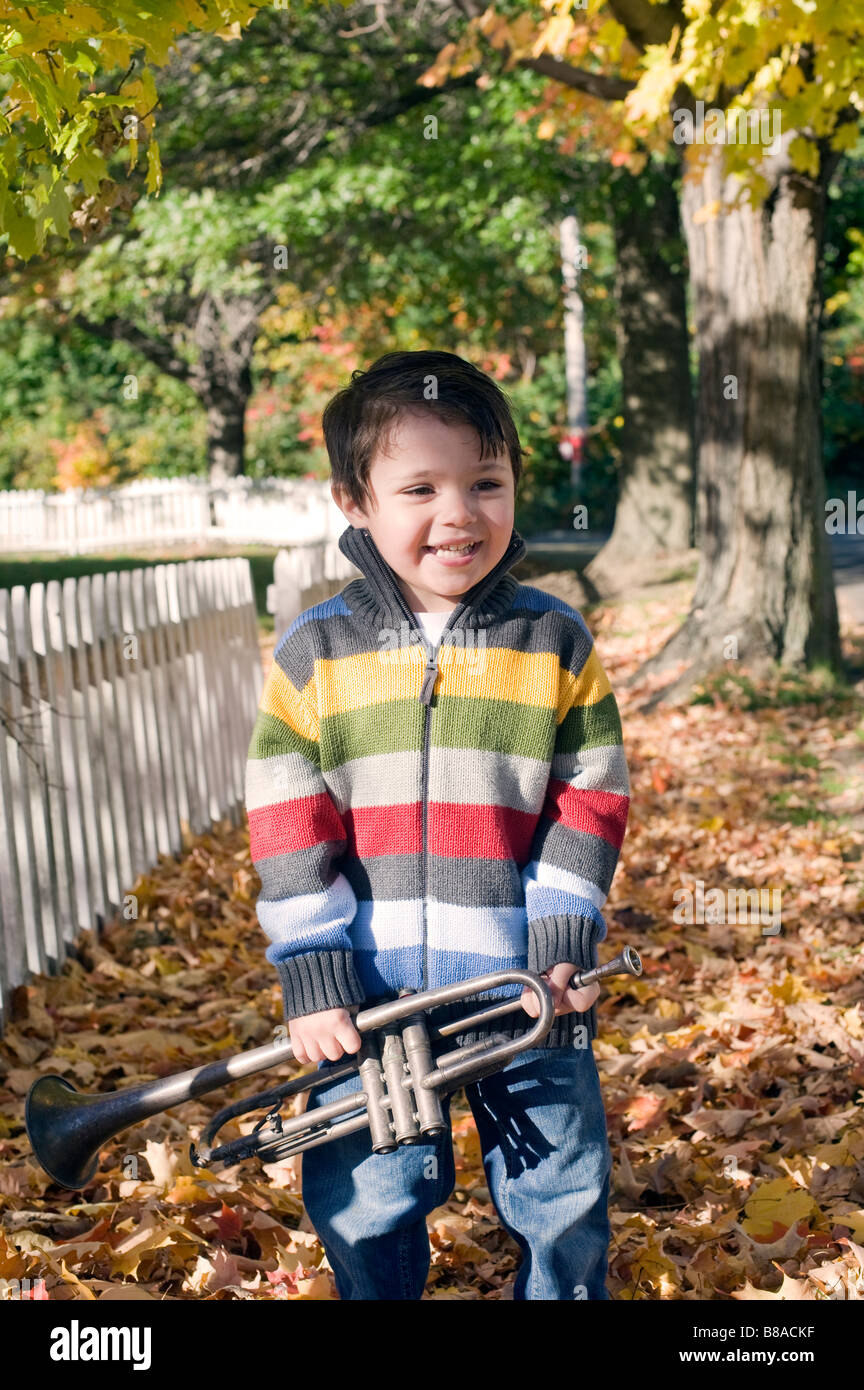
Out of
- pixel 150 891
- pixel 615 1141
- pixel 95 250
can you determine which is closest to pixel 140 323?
pixel 95 250

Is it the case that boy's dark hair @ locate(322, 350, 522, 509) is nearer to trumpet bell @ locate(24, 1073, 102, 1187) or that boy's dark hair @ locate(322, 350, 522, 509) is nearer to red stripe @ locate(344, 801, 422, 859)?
red stripe @ locate(344, 801, 422, 859)

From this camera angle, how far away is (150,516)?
26.0 meters

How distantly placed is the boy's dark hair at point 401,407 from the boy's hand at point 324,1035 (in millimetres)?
811

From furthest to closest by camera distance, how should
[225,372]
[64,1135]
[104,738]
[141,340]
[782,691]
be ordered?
1. [141,340]
2. [225,372]
3. [782,691]
4. [104,738]
5. [64,1135]

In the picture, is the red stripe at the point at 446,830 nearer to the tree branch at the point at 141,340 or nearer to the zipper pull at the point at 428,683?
the zipper pull at the point at 428,683

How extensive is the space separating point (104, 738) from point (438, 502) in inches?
128

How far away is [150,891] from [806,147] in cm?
508

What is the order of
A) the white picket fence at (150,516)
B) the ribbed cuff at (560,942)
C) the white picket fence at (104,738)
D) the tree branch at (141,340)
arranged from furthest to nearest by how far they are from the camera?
the tree branch at (141,340), the white picket fence at (150,516), the white picket fence at (104,738), the ribbed cuff at (560,942)

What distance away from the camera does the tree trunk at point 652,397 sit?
1464cm

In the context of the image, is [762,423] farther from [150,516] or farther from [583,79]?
[150,516]

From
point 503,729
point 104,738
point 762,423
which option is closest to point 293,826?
point 503,729

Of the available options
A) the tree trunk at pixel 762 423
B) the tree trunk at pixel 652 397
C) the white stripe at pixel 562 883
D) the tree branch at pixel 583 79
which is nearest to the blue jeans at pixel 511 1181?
the white stripe at pixel 562 883

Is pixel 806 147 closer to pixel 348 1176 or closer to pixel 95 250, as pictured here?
pixel 348 1176

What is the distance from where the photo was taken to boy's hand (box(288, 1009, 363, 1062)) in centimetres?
207
